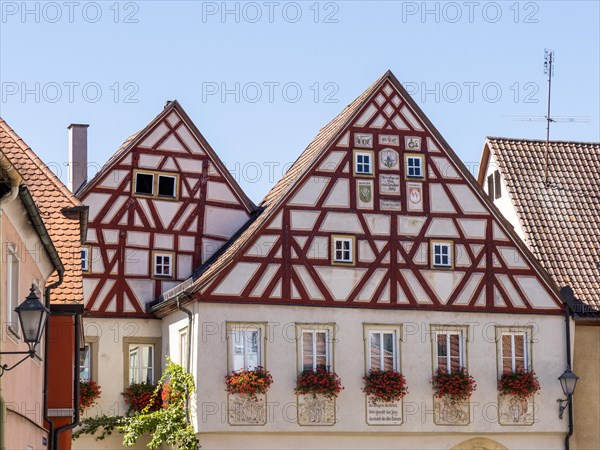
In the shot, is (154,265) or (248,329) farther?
(154,265)

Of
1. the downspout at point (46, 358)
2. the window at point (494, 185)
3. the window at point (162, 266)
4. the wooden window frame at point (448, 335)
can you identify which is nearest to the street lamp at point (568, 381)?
the wooden window frame at point (448, 335)

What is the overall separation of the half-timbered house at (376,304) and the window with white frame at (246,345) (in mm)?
28

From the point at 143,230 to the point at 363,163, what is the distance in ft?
18.2

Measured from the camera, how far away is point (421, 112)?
3212 cm

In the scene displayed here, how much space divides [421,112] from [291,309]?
18.5ft

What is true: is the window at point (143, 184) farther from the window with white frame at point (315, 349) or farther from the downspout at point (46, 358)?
the downspout at point (46, 358)

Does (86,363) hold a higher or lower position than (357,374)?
higher

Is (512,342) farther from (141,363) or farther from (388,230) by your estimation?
(141,363)

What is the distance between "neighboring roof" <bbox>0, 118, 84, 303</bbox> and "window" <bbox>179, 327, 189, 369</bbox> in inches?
289

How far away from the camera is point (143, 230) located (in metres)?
32.9

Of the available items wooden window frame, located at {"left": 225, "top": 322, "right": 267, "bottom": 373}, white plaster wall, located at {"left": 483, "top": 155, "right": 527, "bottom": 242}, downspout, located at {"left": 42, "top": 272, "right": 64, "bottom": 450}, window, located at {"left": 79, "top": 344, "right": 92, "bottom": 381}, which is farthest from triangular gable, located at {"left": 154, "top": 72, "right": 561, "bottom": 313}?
downspout, located at {"left": 42, "top": 272, "right": 64, "bottom": 450}

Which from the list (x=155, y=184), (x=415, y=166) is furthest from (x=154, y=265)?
(x=415, y=166)

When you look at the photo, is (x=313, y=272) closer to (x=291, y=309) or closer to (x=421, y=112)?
(x=291, y=309)

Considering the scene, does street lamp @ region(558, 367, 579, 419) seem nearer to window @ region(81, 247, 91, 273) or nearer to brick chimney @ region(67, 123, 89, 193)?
window @ region(81, 247, 91, 273)
